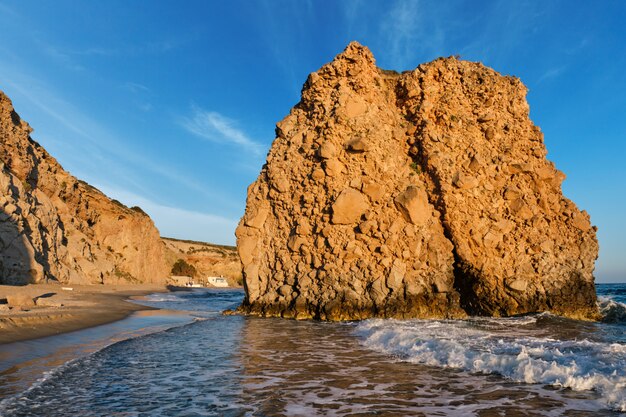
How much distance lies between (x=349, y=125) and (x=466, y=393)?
1429 centimetres

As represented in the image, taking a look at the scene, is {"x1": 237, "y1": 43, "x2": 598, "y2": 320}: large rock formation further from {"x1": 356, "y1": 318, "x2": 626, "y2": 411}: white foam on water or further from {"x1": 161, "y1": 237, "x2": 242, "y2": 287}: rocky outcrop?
{"x1": 161, "y1": 237, "x2": 242, "y2": 287}: rocky outcrop

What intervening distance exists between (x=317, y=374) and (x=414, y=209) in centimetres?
1099

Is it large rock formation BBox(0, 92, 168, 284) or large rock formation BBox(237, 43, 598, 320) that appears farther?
large rock formation BBox(0, 92, 168, 284)

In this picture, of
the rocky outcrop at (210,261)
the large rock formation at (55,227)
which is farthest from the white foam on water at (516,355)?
the rocky outcrop at (210,261)

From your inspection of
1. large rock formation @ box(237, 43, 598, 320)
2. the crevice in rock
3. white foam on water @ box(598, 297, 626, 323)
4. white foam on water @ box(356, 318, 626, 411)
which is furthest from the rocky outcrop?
white foam on water @ box(356, 318, 626, 411)

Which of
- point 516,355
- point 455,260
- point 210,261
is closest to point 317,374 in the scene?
point 516,355

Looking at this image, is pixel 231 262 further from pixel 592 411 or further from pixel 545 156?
pixel 592 411

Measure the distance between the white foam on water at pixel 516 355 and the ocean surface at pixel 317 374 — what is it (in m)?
0.03

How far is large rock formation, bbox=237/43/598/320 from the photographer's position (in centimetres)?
1703

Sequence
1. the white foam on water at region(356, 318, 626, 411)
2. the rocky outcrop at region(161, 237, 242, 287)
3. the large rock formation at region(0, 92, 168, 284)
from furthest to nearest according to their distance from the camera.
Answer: the rocky outcrop at region(161, 237, 242, 287), the large rock formation at region(0, 92, 168, 284), the white foam on water at region(356, 318, 626, 411)

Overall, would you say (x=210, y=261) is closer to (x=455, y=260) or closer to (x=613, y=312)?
(x=455, y=260)

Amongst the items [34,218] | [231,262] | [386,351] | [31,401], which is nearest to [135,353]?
[31,401]

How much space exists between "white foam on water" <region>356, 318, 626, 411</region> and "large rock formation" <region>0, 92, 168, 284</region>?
23185mm

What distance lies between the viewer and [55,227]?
107ft
